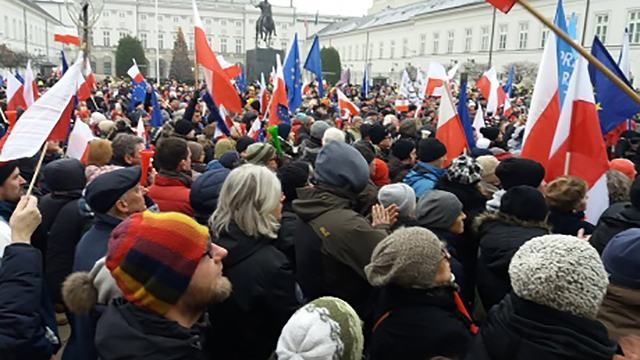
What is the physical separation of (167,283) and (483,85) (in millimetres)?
14079

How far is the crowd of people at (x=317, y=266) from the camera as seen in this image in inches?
69.2

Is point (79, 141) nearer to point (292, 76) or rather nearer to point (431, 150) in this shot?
point (431, 150)

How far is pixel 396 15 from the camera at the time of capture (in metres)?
70.1

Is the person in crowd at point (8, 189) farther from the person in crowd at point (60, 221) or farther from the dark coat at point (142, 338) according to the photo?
the dark coat at point (142, 338)

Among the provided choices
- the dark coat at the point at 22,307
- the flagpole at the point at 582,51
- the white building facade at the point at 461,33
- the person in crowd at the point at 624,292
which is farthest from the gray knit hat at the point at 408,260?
the white building facade at the point at 461,33

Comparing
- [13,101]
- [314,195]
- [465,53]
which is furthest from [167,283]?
[465,53]

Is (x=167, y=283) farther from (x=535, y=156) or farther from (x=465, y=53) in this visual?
(x=465, y=53)

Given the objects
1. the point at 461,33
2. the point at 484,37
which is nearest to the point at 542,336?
the point at 484,37

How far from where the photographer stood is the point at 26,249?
6.99ft

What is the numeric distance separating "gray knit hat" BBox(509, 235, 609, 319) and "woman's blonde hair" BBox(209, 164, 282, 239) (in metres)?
1.23

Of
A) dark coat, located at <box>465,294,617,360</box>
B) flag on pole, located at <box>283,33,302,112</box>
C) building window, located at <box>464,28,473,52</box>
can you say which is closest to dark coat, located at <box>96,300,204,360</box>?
dark coat, located at <box>465,294,617,360</box>

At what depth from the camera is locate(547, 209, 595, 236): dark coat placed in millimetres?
3387

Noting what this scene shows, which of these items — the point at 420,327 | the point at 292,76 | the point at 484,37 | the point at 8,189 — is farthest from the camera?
the point at 484,37

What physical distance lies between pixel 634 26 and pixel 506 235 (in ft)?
134
